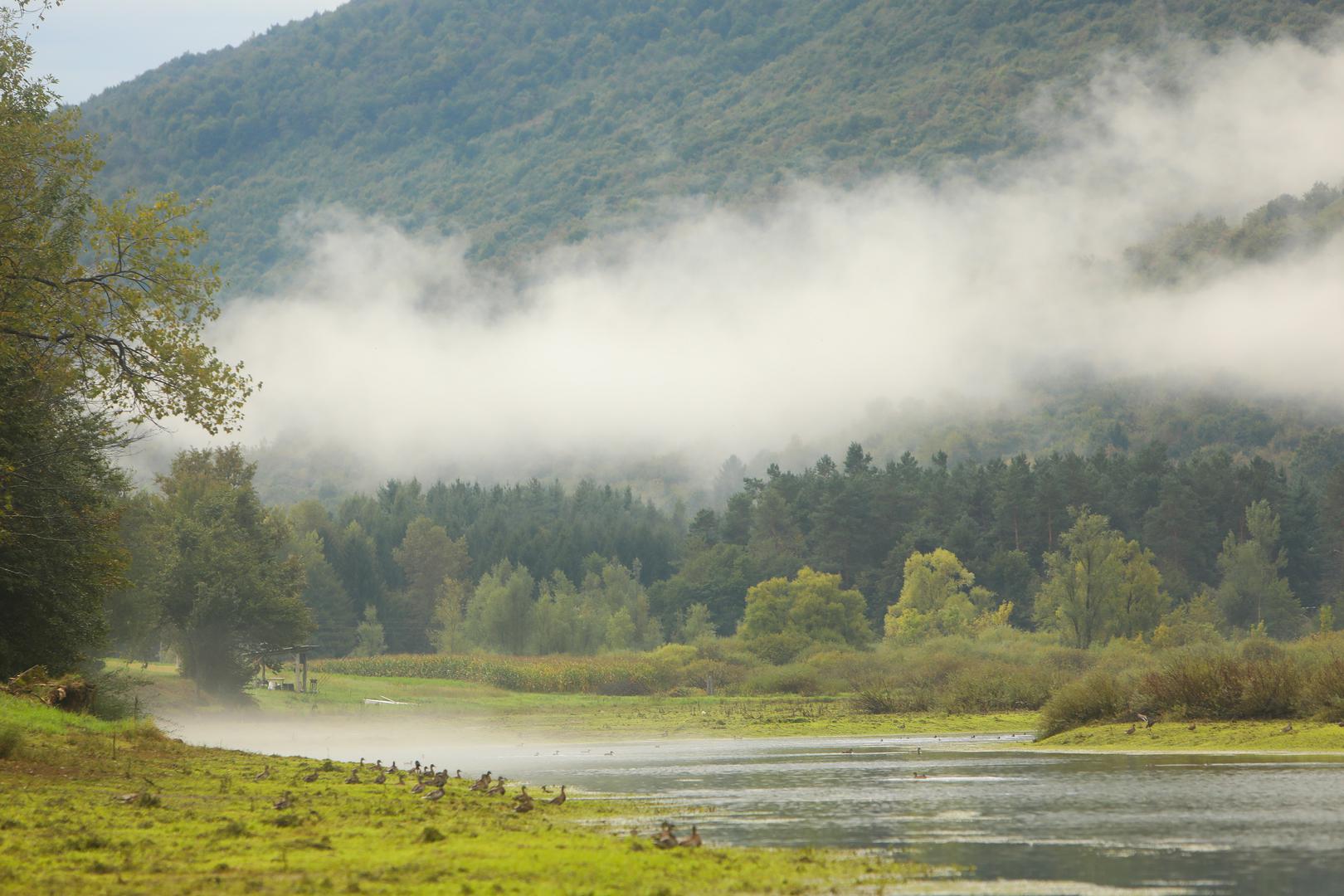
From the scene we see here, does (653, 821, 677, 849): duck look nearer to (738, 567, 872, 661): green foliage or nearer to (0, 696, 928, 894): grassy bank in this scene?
(0, 696, 928, 894): grassy bank

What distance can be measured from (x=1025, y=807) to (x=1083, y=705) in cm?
2484

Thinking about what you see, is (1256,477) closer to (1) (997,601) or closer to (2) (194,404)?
(1) (997,601)

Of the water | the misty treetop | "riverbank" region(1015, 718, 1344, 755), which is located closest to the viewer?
the water

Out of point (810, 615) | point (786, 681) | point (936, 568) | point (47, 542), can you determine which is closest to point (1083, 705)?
point (47, 542)

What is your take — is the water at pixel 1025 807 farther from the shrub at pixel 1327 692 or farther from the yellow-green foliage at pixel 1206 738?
the shrub at pixel 1327 692

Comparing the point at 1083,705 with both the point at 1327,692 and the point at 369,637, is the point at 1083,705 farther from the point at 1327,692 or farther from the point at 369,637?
the point at 369,637

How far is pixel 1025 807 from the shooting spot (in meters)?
30.8

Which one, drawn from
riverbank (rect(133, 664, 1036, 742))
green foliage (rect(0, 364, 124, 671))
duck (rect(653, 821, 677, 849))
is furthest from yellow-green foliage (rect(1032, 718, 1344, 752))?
green foliage (rect(0, 364, 124, 671))

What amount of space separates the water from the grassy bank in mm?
2125

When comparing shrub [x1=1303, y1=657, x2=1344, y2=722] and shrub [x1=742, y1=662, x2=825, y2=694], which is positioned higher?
shrub [x1=742, y1=662, x2=825, y2=694]

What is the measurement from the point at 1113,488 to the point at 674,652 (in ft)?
231

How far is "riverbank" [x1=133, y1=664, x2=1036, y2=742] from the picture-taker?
233 feet

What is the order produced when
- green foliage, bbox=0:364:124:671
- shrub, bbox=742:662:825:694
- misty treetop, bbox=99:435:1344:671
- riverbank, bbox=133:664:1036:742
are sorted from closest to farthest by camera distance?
green foliage, bbox=0:364:124:671 < riverbank, bbox=133:664:1036:742 < shrub, bbox=742:662:825:694 < misty treetop, bbox=99:435:1344:671

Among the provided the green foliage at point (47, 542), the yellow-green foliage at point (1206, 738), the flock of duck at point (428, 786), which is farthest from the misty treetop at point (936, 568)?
the flock of duck at point (428, 786)
